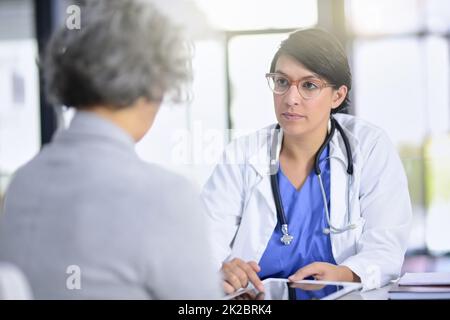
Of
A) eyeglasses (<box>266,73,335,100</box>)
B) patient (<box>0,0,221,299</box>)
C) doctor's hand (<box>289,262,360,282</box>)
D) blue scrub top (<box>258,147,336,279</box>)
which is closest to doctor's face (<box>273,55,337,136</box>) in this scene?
eyeglasses (<box>266,73,335,100</box>)

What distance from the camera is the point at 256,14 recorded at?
1646 millimetres

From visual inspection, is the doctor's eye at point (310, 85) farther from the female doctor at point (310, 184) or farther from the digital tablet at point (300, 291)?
the digital tablet at point (300, 291)

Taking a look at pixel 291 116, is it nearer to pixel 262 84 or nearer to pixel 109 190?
pixel 262 84

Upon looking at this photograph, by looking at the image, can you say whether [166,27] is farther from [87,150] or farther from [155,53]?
[87,150]

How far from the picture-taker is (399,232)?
1.40 metres

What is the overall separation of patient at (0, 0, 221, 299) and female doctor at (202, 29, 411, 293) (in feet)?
1.73

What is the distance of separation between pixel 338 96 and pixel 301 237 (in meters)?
0.35

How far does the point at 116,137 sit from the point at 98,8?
0.21 m

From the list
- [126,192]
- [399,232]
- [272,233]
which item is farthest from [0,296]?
[399,232]

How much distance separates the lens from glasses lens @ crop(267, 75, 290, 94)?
57.7 inches

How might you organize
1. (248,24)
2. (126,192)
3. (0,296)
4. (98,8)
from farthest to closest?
(248,24)
(98,8)
(126,192)
(0,296)

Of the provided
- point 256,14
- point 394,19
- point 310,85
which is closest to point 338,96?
point 310,85

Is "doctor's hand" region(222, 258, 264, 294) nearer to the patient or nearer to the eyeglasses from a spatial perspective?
the patient

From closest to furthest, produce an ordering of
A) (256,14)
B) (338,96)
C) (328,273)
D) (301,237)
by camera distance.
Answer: (328,273) → (301,237) → (338,96) → (256,14)
